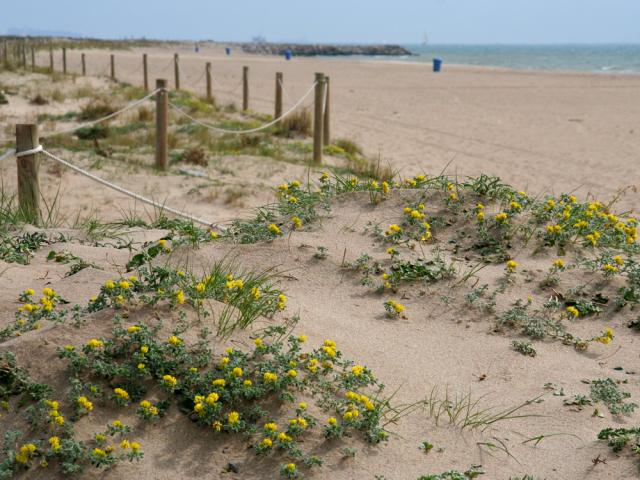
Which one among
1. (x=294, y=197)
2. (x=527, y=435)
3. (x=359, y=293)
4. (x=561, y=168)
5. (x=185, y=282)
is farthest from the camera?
(x=561, y=168)

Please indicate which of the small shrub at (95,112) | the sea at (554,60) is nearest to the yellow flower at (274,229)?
the small shrub at (95,112)

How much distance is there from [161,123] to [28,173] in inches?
154

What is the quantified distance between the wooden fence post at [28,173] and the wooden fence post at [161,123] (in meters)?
3.76

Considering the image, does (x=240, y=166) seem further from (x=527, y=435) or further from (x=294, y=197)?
(x=527, y=435)

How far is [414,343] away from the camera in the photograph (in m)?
3.93

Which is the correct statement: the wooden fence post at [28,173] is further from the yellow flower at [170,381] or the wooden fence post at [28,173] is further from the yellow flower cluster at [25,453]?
the yellow flower cluster at [25,453]

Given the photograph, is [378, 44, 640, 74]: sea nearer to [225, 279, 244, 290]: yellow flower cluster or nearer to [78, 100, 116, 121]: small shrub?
[78, 100, 116, 121]: small shrub

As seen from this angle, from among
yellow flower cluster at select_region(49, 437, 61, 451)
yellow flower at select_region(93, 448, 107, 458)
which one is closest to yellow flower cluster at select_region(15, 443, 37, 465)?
yellow flower cluster at select_region(49, 437, 61, 451)

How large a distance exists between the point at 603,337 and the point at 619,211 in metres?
4.81

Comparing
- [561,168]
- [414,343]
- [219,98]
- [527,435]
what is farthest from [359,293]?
[219,98]

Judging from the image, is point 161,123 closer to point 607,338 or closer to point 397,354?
point 397,354

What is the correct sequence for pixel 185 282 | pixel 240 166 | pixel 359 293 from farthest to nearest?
1. pixel 240 166
2. pixel 359 293
3. pixel 185 282

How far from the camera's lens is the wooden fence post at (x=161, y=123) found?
9177 mm

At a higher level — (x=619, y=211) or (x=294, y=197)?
(x=294, y=197)
